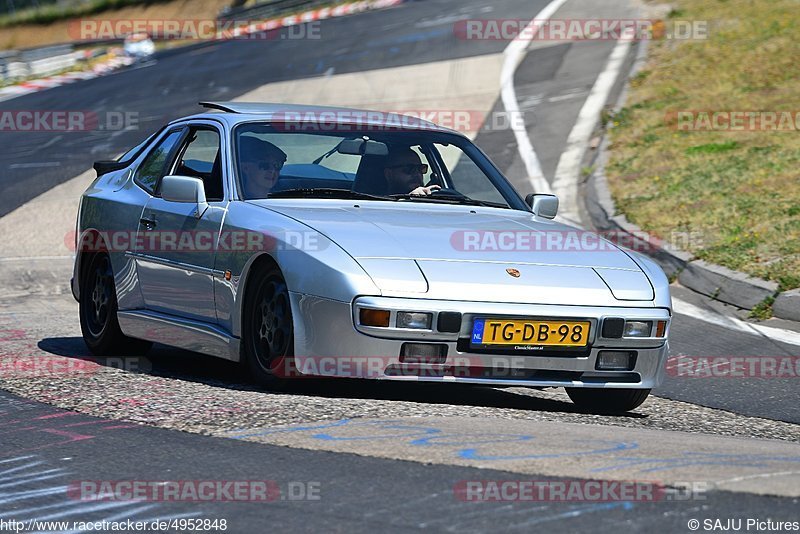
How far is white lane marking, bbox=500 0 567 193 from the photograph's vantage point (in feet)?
54.6

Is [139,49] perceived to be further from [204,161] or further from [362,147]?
[362,147]

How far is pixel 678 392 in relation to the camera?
723 centimetres

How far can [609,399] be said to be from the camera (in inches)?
255

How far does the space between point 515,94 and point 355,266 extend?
1715 centimetres

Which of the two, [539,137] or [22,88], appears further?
[22,88]

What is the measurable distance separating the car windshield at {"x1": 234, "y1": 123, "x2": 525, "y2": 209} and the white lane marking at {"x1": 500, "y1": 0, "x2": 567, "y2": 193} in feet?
26.9

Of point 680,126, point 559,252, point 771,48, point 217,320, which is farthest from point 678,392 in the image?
point 771,48

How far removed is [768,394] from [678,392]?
47 cm

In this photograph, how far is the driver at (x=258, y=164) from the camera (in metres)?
6.80

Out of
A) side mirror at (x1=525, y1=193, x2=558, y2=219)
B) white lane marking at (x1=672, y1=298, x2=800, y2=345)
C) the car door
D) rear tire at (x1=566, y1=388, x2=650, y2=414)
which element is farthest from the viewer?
white lane marking at (x1=672, y1=298, x2=800, y2=345)

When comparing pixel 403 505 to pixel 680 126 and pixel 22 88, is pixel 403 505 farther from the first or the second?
pixel 22 88

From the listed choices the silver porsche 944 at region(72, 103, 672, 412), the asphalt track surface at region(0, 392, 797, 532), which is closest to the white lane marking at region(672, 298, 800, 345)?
the silver porsche 944 at region(72, 103, 672, 412)

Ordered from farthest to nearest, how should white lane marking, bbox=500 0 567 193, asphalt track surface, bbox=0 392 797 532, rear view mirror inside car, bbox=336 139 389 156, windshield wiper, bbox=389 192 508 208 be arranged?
white lane marking, bbox=500 0 567 193, rear view mirror inside car, bbox=336 139 389 156, windshield wiper, bbox=389 192 508 208, asphalt track surface, bbox=0 392 797 532

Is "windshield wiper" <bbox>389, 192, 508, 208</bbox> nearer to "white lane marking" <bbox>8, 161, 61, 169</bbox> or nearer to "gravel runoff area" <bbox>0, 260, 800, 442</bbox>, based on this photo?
"gravel runoff area" <bbox>0, 260, 800, 442</bbox>
